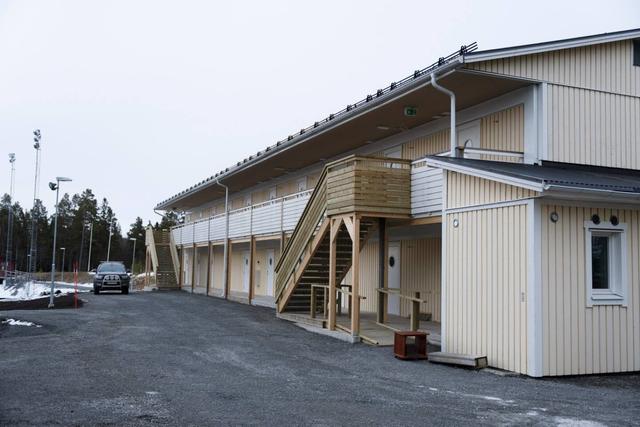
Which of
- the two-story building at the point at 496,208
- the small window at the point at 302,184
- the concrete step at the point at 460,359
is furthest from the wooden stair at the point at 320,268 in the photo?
the small window at the point at 302,184

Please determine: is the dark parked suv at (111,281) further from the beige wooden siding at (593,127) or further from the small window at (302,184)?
the beige wooden siding at (593,127)

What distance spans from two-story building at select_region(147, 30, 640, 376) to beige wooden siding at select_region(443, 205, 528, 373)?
30 millimetres

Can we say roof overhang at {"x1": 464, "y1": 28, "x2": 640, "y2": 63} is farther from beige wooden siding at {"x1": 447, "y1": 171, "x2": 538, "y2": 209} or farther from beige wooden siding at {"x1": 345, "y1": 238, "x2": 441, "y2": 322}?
beige wooden siding at {"x1": 345, "y1": 238, "x2": 441, "y2": 322}

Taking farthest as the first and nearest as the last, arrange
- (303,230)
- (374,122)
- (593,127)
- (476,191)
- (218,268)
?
1. (218,268)
2. (303,230)
3. (374,122)
4. (593,127)
5. (476,191)

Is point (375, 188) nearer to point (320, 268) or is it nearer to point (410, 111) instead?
point (410, 111)

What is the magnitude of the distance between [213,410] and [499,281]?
5720 mm

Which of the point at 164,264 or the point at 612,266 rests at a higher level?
the point at 612,266

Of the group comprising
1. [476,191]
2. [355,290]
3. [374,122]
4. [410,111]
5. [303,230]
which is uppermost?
[374,122]

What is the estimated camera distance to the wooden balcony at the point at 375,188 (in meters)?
14.0

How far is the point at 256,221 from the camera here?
965 inches

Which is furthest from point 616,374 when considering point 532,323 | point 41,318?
point 41,318

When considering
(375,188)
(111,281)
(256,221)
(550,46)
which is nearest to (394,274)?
(375,188)

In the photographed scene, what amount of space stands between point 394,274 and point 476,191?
7.80 meters

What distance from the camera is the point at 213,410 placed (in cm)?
750
